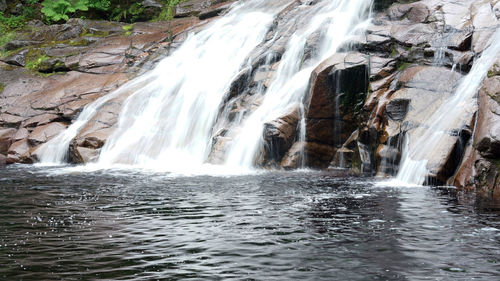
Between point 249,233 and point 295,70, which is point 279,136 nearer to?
point 295,70

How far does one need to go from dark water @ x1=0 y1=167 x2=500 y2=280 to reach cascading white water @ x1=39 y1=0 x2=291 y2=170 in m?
5.38

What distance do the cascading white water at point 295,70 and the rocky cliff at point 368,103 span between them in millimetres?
396

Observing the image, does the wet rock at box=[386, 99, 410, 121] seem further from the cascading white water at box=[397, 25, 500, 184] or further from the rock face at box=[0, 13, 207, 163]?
the rock face at box=[0, 13, 207, 163]

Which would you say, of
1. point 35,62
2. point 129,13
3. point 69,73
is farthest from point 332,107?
point 129,13

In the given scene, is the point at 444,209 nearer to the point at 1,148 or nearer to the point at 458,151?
the point at 458,151

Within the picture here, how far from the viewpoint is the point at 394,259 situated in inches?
225

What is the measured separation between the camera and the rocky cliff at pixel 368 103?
1102 cm

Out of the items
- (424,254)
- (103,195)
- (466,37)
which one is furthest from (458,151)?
(103,195)

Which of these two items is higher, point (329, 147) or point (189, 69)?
point (189, 69)

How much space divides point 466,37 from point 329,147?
15.7 feet

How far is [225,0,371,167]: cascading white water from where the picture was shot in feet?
49.2

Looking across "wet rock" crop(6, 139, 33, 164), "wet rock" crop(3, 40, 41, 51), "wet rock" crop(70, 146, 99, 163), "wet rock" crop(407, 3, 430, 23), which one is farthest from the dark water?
"wet rock" crop(3, 40, 41, 51)

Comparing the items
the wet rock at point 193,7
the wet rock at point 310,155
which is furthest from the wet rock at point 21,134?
the wet rock at point 310,155

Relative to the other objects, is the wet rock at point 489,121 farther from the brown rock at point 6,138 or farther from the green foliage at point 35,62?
the green foliage at point 35,62
